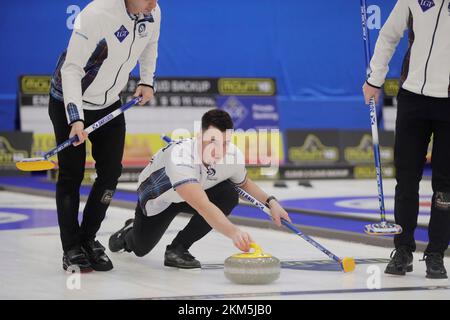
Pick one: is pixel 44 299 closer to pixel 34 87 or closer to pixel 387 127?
pixel 34 87

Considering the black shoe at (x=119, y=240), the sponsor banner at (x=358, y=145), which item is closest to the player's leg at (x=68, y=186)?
the black shoe at (x=119, y=240)

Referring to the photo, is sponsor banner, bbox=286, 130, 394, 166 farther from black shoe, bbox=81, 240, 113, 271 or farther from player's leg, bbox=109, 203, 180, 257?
black shoe, bbox=81, 240, 113, 271

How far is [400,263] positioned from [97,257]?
1487 millimetres

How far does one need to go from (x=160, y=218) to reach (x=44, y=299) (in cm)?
109

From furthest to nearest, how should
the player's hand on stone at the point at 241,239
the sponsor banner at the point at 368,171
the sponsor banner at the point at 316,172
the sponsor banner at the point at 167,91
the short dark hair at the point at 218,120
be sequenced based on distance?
the sponsor banner at the point at 368,171 → the sponsor banner at the point at 316,172 → the sponsor banner at the point at 167,91 → the short dark hair at the point at 218,120 → the player's hand on stone at the point at 241,239

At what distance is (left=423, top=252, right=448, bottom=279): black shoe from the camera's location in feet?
13.7

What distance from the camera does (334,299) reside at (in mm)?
3576

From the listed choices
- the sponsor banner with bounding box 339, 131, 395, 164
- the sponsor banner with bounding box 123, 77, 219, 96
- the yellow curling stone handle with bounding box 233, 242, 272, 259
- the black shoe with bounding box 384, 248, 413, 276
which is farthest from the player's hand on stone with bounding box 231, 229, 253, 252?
the sponsor banner with bounding box 339, 131, 395, 164

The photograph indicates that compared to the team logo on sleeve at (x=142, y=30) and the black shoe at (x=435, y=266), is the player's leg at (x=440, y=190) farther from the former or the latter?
the team logo on sleeve at (x=142, y=30)

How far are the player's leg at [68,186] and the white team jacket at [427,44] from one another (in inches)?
65.2

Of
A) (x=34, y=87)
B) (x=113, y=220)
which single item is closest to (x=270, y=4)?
(x=34, y=87)

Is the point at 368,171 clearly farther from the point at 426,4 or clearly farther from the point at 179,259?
the point at 426,4

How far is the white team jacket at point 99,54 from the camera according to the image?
421 centimetres

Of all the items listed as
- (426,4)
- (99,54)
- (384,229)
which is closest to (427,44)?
(426,4)
